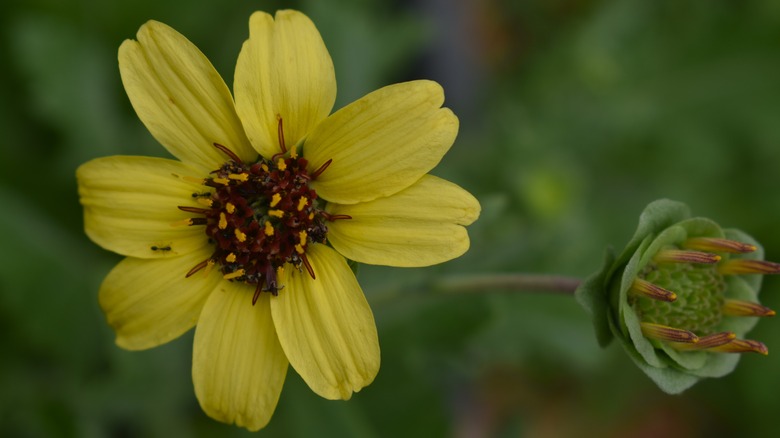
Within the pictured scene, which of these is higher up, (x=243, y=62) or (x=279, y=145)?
(x=243, y=62)

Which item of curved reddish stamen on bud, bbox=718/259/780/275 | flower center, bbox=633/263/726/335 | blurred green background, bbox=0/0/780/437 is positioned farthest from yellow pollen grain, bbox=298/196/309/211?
curved reddish stamen on bud, bbox=718/259/780/275

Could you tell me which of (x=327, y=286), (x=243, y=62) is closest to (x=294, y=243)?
(x=327, y=286)

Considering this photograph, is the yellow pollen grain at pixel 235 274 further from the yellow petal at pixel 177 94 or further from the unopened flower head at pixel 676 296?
the unopened flower head at pixel 676 296

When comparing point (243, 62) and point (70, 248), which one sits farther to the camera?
point (70, 248)

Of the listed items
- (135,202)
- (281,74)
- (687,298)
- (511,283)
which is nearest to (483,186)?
(511,283)

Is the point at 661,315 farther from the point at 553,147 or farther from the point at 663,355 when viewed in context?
the point at 553,147

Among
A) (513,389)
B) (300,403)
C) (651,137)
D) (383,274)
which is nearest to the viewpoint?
(300,403)

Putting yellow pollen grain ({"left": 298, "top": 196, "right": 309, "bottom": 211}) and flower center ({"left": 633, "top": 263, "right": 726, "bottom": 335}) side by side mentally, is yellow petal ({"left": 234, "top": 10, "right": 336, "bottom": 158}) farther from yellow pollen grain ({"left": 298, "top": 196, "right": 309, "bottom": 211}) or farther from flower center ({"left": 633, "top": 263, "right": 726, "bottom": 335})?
flower center ({"left": 633, "top": 263, "right": 726, "bottom": 335})
